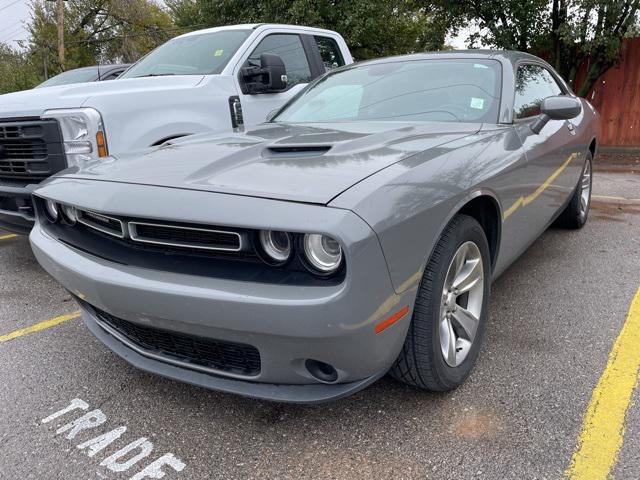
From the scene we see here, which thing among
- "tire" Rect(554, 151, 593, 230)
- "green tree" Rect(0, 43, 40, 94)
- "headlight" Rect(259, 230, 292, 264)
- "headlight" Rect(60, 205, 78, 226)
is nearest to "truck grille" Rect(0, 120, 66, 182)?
"headlight" Rect(60, 205, 78, 226)

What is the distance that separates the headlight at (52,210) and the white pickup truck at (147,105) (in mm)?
1131

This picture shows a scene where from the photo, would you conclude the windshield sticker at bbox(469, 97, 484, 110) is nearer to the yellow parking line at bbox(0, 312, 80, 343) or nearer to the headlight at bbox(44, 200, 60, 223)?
the headlight at bbox(44, 200, 60, 223)

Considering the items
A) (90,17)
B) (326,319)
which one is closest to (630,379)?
(326,319)

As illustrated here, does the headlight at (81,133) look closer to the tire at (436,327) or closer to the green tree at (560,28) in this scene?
the tire at (436,327)

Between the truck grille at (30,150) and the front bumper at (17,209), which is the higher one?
the truck grille at (30,150)

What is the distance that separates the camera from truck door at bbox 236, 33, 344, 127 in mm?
4643

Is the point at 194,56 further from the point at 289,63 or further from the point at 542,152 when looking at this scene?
the point at 542,152

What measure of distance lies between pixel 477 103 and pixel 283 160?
1.39 metres

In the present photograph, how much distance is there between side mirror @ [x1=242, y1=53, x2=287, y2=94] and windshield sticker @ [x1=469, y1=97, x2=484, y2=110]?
1970mm

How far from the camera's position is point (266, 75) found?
436 cm

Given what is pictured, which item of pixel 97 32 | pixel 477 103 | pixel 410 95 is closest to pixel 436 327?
pixel 477 103

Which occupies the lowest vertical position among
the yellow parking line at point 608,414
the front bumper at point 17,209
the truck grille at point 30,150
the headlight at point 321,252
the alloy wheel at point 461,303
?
the yellow parking line at point 608,414

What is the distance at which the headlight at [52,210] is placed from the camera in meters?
2.50

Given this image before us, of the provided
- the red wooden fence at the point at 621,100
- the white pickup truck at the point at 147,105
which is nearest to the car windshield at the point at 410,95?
the white pickup truck at the point at 147,105
